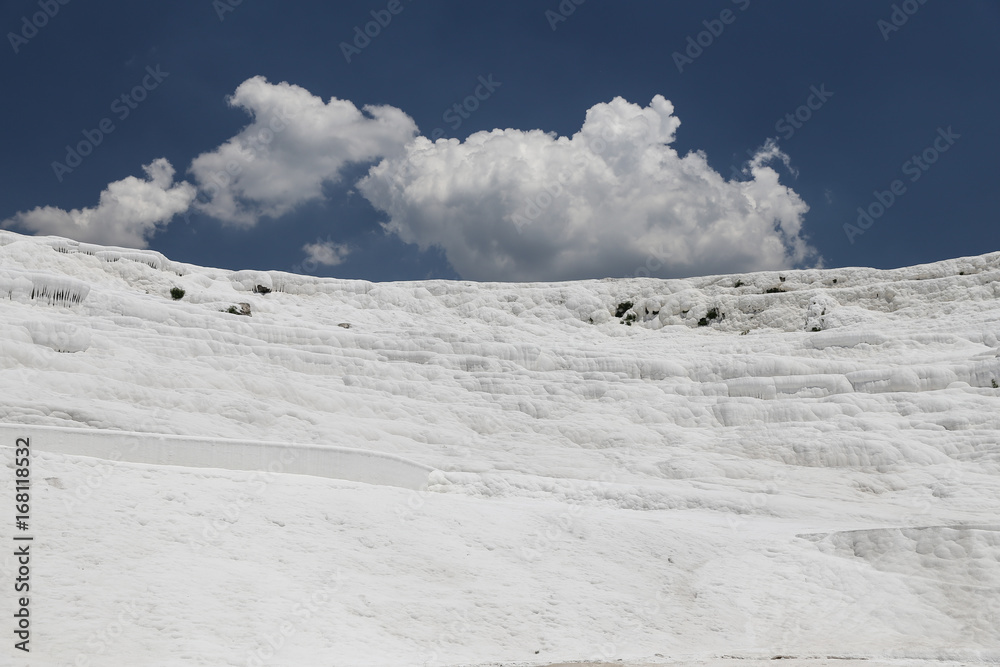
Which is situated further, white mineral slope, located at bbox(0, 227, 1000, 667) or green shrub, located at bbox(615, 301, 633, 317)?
green shrub, located at bbox(615, 301, 633, 317)

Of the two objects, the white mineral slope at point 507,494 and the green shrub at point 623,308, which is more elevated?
the green shrub at point 623,308

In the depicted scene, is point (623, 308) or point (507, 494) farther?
point (623, 308)

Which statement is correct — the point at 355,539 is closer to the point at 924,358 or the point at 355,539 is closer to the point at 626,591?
the point at 626,591

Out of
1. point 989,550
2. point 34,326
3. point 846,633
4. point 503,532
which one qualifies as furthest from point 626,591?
point 34,326

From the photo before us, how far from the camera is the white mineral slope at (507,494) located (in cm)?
891

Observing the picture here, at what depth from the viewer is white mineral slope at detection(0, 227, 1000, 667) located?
29.2 ft

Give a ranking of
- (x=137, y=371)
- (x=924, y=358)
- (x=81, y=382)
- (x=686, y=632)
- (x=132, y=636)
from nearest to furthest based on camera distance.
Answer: (x=132, y=636) → (x=686, y=632) → (x=81, y=382) → (x=137, y=371) → (x=924, y=358)

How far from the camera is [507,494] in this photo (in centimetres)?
1500

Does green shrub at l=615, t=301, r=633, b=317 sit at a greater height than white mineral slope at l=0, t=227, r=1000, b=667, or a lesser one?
greater

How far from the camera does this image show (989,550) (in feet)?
40.1

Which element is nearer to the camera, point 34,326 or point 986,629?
point 986,629

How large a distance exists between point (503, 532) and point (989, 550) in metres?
7.75

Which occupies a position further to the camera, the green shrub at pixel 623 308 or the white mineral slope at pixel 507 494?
the green shrub at pixel 623 308

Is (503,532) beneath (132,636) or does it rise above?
above
